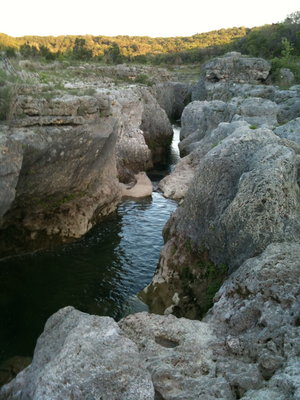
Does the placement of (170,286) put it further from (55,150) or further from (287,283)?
(55,150)

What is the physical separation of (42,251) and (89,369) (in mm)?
13358

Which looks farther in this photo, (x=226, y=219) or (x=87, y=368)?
(x=226, y=219)

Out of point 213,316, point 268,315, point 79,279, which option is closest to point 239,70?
point 79,279

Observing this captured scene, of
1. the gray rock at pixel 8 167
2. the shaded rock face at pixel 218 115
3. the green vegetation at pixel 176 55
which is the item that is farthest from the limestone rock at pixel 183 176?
the gray rock at pixel 8 167

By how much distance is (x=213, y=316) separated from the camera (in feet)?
30.3

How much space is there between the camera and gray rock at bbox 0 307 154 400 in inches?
246

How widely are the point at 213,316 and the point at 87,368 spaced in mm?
3765

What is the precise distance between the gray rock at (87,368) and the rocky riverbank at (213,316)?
0.02 meters

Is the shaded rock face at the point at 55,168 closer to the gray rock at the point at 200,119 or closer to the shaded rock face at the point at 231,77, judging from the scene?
the gray rock at the point at 200,119

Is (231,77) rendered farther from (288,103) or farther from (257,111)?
(257,111)

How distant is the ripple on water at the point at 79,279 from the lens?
13984mm

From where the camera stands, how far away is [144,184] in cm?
2975

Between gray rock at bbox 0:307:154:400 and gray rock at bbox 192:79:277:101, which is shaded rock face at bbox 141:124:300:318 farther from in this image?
gray rock at bbox 192:79:277:101

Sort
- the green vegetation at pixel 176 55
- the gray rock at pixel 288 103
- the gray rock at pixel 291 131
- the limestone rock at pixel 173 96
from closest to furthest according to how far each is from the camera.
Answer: the gray rock at pixel 291 131 → the gray rock at pixel 288 103 → the green vegetation at pixel 176 55 → the limestone rock at pixel 173 96
